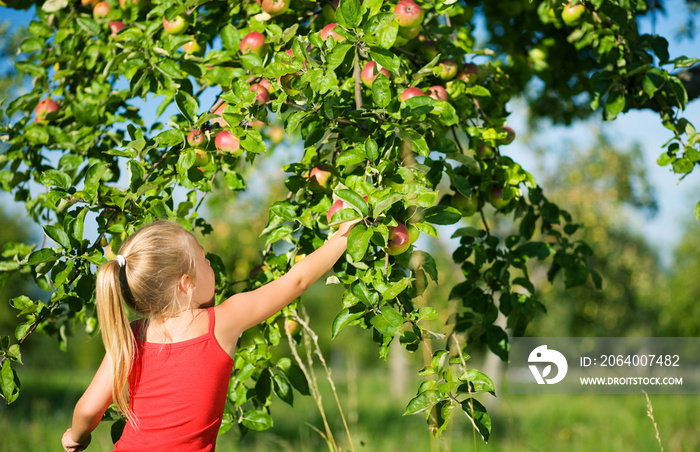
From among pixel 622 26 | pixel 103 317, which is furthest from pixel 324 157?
pixel 622 26

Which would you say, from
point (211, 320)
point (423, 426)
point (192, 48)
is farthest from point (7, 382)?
point (423, 426)

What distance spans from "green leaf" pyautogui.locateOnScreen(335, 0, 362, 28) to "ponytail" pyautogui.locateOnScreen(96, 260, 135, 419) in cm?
80

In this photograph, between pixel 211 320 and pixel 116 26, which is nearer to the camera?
pixel 211 320

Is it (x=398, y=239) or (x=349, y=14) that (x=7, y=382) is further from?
(x=349, y=14)

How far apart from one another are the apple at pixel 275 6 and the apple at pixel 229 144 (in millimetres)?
420

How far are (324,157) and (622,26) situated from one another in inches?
42.4

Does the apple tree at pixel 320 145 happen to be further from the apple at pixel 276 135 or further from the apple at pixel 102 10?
the apple at pixel 276 135

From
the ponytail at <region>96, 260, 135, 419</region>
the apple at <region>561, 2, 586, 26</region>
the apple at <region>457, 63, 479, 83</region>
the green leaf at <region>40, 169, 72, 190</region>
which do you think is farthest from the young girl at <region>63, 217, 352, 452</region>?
the apple at <region>561, 2, 586, 26</region>

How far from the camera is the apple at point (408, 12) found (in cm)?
159

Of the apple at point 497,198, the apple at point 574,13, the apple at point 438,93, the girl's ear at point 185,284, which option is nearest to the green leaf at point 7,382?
the girl's ear at point 185,284

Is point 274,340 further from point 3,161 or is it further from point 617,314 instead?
point 617,314

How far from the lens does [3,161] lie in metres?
1.98

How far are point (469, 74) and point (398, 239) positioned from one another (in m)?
0.76

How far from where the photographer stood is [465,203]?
1.78 m
